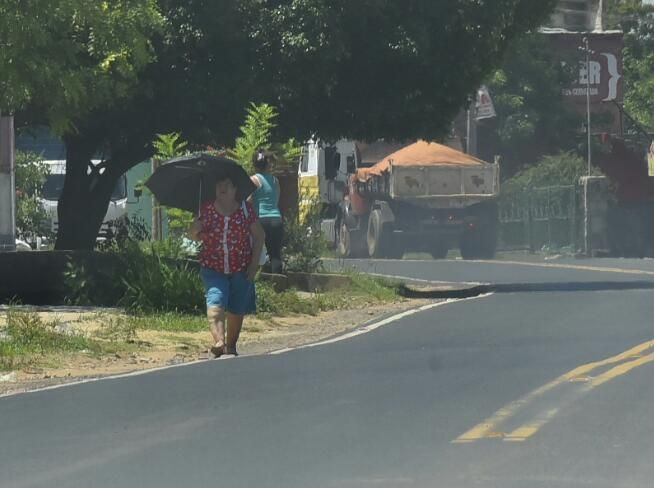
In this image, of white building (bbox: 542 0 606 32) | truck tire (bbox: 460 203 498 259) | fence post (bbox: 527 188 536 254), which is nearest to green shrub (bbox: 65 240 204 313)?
truck tire (bbox: 460 203 498 259)

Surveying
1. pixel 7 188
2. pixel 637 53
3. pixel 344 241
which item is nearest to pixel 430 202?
pixel 344 241

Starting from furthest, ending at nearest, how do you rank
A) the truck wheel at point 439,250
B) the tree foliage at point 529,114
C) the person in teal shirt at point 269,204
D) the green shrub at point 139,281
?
the tree foliage at point 529,114 < the truck wheel at point 439,250 < the green shrub at point 139,281 < the person in teal shirt at point 269,204

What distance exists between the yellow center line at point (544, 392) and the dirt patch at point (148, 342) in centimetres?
362

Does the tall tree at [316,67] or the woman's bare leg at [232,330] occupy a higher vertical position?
the tall tree at [316,67]

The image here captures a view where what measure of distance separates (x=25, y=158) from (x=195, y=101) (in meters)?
10.7

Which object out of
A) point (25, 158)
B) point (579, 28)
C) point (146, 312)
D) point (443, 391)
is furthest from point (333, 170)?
point (579, 28)

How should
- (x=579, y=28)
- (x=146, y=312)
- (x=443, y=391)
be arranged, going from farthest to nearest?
(x=579, y=28) < (x=146, y=312) < (x=443, y=391)

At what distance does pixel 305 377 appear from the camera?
43.8ft

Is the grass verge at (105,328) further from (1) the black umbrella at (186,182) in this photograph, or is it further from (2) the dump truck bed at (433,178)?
(2) the dump truck bed at (433,178)

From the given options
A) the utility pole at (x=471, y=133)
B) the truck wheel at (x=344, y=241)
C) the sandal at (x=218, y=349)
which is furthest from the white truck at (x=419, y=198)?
the sandal at (x=218, y=349)

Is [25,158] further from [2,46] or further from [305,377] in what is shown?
[305,377]

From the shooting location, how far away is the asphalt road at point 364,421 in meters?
8.88

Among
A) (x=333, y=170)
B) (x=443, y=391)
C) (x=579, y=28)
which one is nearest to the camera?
(x=443, y=391)

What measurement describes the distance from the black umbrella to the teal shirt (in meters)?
2.75
